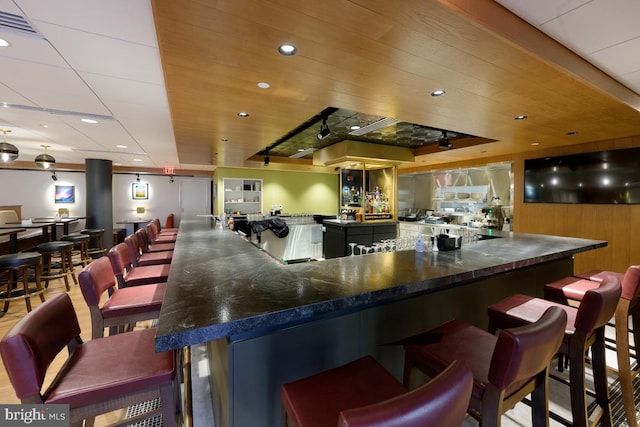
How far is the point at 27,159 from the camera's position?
7.34 m

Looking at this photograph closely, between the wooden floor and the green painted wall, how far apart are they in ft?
13.8

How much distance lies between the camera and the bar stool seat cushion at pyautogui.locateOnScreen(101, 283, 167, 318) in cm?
168

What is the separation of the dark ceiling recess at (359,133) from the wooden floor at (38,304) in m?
3.31

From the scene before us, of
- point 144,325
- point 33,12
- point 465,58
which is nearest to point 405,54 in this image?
point 465,58

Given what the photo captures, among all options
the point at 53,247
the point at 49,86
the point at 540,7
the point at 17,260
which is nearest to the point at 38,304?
the point at 53,247

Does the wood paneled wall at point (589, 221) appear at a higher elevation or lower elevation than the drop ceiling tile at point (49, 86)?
lower

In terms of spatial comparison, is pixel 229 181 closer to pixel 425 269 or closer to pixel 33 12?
pixel 33 12

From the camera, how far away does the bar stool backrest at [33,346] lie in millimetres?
910

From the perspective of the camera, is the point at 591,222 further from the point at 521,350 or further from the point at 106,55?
the point at 106,55

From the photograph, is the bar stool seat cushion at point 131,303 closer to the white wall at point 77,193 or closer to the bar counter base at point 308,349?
the bar counter base at point 308,349

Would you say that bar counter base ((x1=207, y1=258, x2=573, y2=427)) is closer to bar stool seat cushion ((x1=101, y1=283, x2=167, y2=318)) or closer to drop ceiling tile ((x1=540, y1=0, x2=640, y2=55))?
bar stool seat cushion ((x1=101, y1=283, x2=167, y2=318))

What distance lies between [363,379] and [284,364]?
1.19ft

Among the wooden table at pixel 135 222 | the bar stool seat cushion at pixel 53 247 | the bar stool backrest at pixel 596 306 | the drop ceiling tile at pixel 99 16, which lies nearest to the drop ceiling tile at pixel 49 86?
the drop ceiling tile at pixel 99 16

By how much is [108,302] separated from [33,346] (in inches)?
34.0
